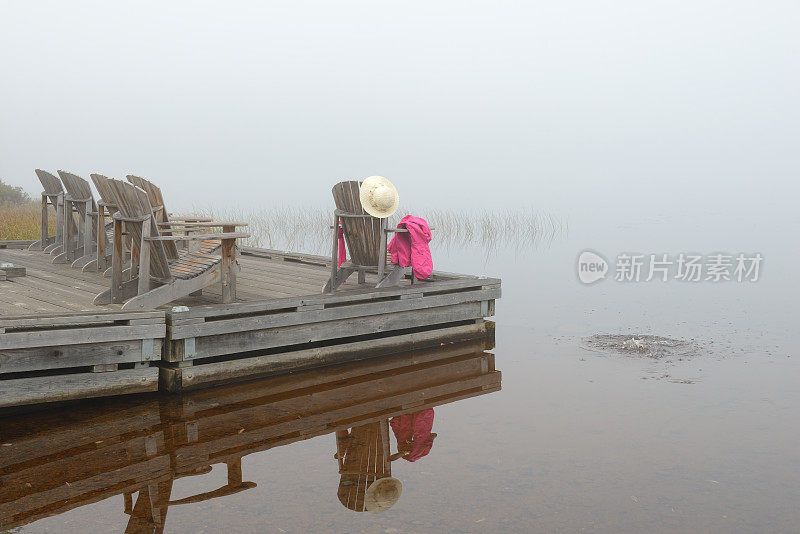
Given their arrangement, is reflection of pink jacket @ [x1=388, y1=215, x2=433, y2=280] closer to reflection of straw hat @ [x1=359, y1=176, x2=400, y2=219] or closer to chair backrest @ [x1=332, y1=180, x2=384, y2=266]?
chair backrest @ [x1=332, y1=180, x2=384, y2=266]

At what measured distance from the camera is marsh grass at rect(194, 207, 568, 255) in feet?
50.8

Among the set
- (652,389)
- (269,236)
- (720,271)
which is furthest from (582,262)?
(652,389)

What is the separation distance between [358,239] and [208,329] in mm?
1774

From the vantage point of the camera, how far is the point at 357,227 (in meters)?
6.36

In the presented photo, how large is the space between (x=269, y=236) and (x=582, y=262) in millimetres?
5941

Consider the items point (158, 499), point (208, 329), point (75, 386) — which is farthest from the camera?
point (208, 329)

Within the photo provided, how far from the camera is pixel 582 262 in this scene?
13.4 metres

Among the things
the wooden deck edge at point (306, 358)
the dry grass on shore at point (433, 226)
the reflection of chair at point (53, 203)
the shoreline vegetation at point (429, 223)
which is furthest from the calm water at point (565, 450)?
the dry grass on shore at point (433, 226)

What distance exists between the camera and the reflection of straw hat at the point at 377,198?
6083 millimetres

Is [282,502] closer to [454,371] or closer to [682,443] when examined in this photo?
[682,443]

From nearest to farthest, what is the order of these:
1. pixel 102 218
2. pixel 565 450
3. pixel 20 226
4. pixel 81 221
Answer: pixel 565 450
pixel 102 218
pixel 81 221
pixel 20 226

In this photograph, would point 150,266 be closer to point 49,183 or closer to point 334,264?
point 334,264

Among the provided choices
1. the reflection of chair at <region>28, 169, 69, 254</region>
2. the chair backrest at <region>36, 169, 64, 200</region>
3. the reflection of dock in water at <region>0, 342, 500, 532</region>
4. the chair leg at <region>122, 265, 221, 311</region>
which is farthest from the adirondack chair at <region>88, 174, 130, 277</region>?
the reflection of dock in water at <region>0, 342, 500, 532</region>

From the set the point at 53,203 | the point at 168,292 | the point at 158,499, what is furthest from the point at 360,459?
the point at 53,203
